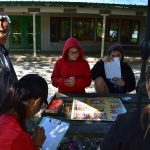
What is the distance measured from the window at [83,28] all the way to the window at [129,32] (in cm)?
183

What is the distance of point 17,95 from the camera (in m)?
1.91

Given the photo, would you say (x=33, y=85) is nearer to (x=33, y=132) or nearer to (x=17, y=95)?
(x=17, y=95)

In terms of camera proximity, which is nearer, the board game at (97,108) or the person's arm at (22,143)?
the person's arm at (22,143)

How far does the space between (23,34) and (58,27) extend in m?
2.02

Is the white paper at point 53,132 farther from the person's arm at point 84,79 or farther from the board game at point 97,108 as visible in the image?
the person's arm at point 84,79

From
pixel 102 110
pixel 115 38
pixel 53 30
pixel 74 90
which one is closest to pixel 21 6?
pixel 53 30

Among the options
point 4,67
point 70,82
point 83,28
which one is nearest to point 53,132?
point 4,67

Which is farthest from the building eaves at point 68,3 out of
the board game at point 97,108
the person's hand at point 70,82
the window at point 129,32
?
the board game at point 97,108

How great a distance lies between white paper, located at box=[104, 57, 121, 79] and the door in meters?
13.9

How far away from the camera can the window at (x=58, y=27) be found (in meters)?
17.8

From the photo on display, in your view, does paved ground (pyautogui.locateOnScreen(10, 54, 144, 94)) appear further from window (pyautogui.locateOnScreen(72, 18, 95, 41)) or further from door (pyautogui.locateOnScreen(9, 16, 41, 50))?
window (pyautogui.locateOnScreen(72, 18, 95, 41))

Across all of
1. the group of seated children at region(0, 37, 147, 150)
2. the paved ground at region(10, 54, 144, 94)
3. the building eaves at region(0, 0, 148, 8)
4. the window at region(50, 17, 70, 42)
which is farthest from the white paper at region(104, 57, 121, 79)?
the window at region(50, 17, 70, 42)

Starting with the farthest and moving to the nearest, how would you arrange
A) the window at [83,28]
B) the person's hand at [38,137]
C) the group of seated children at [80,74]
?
the window at [83,28] < the group of seated children at [80,74] < the person's hand at [38,137]

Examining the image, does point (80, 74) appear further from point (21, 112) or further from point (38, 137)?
point (21, 112)
